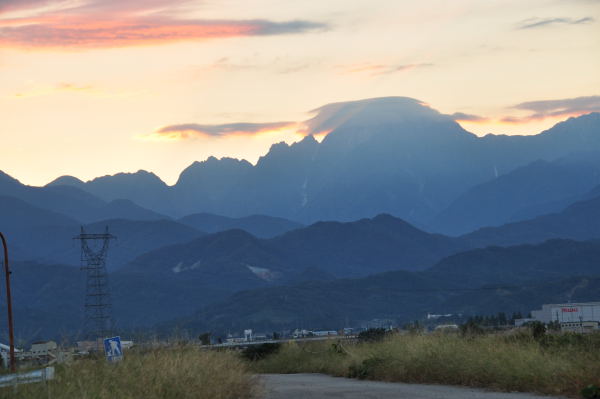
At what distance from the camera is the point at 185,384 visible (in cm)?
2044

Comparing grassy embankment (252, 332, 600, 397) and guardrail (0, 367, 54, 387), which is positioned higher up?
guardrail (0, 367, 54, 387)

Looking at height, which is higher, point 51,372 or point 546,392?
point 51,372

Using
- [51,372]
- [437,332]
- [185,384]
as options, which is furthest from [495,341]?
[51,372]

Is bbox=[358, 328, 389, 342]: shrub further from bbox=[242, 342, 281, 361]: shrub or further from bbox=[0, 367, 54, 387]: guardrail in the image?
bbox=[0, 367, 54, 387]: guardrail

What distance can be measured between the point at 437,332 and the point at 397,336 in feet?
4.98

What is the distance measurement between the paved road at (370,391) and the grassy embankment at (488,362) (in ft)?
2.19

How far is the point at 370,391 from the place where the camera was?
968 inches

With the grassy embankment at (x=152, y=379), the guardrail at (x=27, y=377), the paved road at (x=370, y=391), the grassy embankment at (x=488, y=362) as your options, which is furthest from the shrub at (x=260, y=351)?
the guardrail at (x=27, y=377)

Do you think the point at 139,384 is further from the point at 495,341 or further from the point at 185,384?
the point at 495,341

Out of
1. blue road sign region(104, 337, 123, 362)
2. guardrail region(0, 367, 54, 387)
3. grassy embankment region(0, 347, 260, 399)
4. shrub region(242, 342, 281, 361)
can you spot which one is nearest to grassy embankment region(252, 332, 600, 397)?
grassy embankment region(0, 347, 260, 399)

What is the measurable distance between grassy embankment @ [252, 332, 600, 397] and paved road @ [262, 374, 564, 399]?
67 centimetres

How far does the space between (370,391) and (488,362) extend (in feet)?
10.0

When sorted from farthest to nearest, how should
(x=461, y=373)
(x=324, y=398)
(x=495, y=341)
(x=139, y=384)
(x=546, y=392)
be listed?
(x=495, y=341) < (x=461, y=373) < (x=324, y=398) < (x=546, y=392) < (x=139, y=384)

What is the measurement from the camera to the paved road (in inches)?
872
